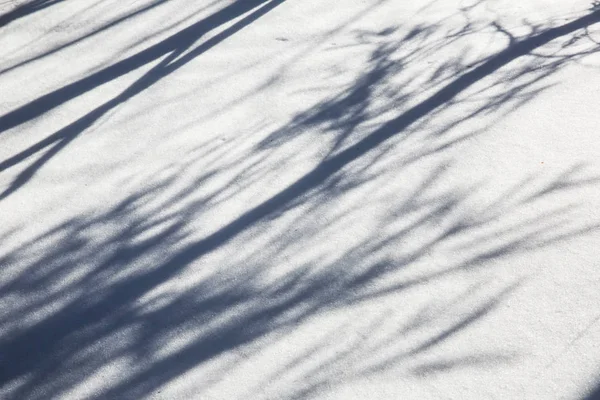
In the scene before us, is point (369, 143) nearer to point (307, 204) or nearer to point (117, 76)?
point (307, 204)

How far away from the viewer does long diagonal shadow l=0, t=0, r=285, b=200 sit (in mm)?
6758

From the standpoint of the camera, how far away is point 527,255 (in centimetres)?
521

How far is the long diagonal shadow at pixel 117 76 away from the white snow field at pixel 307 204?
35 millimetres

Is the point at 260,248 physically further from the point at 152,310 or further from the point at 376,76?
the point at 376,76

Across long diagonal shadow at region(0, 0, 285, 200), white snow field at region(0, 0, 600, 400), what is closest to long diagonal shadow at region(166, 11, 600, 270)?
white snow field at region(0, 0, 600, 400)

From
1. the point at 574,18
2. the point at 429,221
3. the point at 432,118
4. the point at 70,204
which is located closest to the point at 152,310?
the point at 70,204

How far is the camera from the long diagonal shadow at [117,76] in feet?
22.2

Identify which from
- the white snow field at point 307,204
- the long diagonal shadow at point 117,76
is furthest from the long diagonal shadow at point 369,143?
the long diagonal shadow at point 117,76

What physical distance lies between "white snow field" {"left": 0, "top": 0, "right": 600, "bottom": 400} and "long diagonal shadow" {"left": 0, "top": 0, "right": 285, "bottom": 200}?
4 cm

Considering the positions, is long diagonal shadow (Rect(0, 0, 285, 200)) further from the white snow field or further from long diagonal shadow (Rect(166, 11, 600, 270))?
long diagonal shadow (Rect(166, 11, 600, 270))

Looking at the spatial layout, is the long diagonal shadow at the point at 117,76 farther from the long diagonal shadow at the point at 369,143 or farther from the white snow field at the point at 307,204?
the long diagonal shadow at the point at 369,143

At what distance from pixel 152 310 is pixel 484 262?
255cm

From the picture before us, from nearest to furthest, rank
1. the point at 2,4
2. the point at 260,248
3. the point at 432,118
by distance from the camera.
A: the point at 260,248, the point at 432,118, the point at 2,4

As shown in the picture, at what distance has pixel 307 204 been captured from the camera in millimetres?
5871
